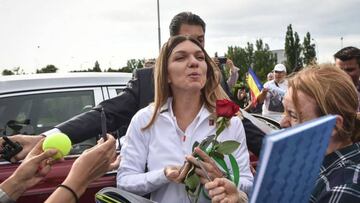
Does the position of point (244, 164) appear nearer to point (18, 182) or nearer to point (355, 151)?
point (355, 151)

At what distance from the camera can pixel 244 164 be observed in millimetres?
2131

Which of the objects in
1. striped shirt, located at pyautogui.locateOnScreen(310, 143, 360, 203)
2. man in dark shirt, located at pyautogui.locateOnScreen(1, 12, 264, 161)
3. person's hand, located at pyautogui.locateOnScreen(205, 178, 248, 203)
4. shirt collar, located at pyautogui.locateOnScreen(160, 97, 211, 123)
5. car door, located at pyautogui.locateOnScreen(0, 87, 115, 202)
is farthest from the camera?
car door, located at pyautogui.locateOnScreen(0, 87, 115, 202)

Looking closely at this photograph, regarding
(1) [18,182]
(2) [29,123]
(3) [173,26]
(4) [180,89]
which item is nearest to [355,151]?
(4) [180,89]

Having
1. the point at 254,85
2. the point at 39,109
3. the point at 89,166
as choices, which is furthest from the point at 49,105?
the point at 254,85

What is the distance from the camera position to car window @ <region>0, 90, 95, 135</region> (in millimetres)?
3100

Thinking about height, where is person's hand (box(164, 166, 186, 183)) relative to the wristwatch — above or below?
above

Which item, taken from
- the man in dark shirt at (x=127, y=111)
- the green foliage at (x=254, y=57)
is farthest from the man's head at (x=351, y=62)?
the green foliage at (x=254, y=57)

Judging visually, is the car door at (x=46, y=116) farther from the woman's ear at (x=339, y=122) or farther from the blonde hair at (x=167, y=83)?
the woman's ear at (x=339, y=122)

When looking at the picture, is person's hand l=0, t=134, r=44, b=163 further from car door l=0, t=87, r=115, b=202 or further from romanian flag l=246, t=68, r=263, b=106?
romanian flag l=246, t=68, r=263, b=106

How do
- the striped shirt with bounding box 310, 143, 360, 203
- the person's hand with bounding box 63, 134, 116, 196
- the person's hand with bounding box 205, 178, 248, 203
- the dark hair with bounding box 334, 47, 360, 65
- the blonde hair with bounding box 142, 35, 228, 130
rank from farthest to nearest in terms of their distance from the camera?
the dark hair with bounding box 334, 47, 360, 65 < the blonde hair with bounding box 142, 35, 228, 130 < the person's hand with bounding box 63, 134, 116, 196 < the person's hand with bounding box 205, 178, 248, 203 < the striped shirt with bounding box 310, 143, 360, 203

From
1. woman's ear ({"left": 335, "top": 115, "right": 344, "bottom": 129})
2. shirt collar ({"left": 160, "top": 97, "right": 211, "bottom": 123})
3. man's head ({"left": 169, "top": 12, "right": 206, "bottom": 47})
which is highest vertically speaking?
man's head ({"left": 169, "top": 12, "right": 206, "bottom": 47})

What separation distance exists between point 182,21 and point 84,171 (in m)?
1.68

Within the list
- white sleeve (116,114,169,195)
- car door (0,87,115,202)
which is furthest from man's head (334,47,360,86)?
white sleeve (116,114,169,195)

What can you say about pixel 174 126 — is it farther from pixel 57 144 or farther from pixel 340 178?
pixel 340 178
